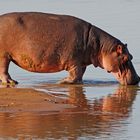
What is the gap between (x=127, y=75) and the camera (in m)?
15.0

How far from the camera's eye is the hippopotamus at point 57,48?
47.9 feet

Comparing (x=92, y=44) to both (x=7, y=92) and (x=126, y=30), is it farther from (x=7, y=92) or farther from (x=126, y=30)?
(x=126, y=30)

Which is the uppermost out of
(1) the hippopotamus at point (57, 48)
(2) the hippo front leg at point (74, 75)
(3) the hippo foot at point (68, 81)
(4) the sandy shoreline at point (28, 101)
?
(1) the hippopotamus at point (57, 48)

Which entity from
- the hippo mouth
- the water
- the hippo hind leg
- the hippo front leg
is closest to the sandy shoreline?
the water

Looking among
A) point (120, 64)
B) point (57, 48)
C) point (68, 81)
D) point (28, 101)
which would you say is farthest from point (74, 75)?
point (28, 101)

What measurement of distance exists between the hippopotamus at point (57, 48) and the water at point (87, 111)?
0.28m

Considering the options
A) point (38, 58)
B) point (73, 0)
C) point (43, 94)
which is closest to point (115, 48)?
point (38, 58)

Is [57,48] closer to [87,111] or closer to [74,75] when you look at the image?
[74,75]

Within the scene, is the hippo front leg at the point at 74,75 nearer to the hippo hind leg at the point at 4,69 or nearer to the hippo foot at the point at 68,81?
the hippo foot at the point at 68,81

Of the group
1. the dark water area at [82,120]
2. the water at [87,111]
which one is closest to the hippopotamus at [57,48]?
the water at [87,111]

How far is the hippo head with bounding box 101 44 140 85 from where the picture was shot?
15041mm

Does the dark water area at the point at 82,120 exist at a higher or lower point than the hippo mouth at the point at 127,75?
higher

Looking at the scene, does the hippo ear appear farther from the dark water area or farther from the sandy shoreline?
the sandy shoreline

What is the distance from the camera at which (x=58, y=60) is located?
48.6 feet
